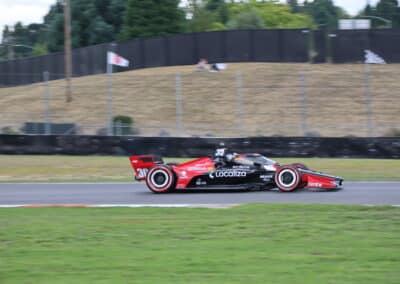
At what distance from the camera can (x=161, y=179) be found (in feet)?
47.6

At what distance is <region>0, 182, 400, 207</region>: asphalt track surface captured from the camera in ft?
41.9

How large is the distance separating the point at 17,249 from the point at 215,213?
3.59 meters

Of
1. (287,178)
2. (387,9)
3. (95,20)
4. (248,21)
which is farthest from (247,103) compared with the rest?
(387,9)

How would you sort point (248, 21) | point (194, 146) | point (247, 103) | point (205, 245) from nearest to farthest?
1. point (205, 245)
2. point (194, 146)
3. point (247, 103)
4. point (248, 21)

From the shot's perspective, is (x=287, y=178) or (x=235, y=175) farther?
(x=235, y=175)

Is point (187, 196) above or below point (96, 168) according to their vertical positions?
below

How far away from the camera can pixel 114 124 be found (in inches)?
1077

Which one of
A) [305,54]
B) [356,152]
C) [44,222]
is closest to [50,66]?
[305,54]

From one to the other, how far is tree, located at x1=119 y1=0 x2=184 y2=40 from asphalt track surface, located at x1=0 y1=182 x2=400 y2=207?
130 ft

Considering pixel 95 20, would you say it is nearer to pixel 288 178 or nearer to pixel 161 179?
pixel 161 179

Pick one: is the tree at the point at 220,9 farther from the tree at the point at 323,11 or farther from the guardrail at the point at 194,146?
the guardrail at the point at 194,146

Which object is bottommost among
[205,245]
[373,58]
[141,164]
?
[205,245]

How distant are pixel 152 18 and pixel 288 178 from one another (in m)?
42.9

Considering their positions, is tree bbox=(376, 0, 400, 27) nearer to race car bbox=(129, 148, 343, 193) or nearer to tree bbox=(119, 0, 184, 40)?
tree bbox=(119, 0, 184, 40)
